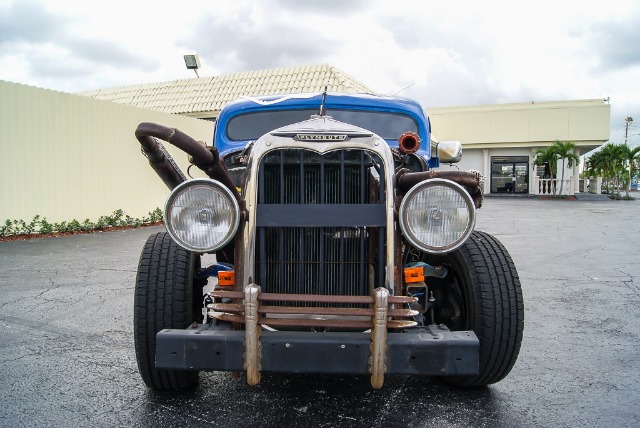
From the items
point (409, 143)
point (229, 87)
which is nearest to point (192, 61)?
point (229, 87)

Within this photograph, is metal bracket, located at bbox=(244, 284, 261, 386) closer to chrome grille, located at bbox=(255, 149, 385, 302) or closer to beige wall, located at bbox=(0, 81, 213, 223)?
chrome grille, located at bbox=(255, 149, 385, 302)

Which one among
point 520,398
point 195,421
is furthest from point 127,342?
point 520,398

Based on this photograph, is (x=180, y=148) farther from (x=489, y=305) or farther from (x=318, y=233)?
(x=489, y=305)

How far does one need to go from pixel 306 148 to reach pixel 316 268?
0.58m

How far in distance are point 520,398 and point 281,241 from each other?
65.3 inches

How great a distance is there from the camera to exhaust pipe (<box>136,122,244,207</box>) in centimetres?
255

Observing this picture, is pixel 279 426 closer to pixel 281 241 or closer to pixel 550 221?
pixel 281 241

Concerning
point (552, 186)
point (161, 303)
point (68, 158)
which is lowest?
point (161, 303)

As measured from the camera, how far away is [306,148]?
264cm

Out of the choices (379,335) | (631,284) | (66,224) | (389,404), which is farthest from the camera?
(66,224)

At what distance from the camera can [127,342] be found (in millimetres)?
4105

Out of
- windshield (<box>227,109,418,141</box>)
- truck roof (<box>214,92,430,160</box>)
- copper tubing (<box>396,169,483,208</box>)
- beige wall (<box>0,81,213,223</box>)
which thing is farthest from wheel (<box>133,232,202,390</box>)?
beige wall (<box>0,81,213,223</box>)

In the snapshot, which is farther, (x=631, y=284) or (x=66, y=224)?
(x=66, y=224)

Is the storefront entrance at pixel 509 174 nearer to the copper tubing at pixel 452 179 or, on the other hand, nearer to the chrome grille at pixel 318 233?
the copper tubing at pixel 452 179
